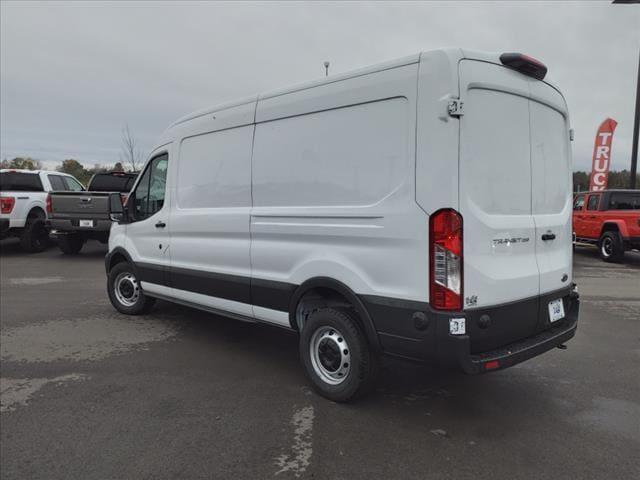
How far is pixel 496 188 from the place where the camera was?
332 cm

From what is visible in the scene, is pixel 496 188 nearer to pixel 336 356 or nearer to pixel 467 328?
pixel 467 328

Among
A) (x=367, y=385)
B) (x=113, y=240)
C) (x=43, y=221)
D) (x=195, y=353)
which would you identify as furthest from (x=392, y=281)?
(x=43, y=221)

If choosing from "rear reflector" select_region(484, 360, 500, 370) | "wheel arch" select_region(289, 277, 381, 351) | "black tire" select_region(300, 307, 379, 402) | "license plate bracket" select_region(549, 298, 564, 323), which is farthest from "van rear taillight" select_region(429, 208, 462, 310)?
"license plate bracket" select_region(549, 298, 564, 323)

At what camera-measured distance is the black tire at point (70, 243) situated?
1223 cm

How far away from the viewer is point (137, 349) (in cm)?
504

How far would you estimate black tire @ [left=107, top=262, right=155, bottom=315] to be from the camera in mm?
6277

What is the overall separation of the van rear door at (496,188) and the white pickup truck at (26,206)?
37.5 ft

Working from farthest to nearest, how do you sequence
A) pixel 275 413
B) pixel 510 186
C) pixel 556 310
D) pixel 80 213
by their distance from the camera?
1. pixel 80 213
2. pixel 556 310
3. pixel 275 413
4. pixel 510 186

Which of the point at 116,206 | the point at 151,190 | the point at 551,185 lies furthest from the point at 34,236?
the point at 551,185

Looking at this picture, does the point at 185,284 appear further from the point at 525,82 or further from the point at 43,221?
the point at 43,221

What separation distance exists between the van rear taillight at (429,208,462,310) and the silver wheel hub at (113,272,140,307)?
4345 mm

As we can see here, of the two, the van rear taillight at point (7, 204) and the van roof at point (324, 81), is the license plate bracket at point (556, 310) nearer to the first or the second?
the van roof at point (324, 81)

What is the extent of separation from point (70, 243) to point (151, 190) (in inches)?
310

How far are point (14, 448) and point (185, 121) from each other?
3440 mm
